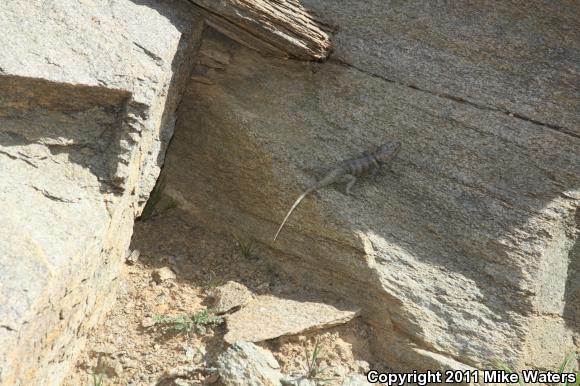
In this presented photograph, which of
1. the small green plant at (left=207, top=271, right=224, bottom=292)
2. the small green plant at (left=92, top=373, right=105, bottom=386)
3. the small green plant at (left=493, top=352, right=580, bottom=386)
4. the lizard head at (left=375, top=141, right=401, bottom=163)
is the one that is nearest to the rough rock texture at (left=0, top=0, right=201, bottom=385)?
the small green plant at (left=92, top=373, right=105, bottom=386)

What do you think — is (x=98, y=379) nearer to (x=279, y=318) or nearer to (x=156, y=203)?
(x=279, y=318)

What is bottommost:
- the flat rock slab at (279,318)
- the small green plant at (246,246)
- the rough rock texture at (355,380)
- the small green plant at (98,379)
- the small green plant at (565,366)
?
the small green plant at (98,379)

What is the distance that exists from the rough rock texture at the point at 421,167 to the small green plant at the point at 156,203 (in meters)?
0.08

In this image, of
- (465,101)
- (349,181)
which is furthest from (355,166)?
(465,101)

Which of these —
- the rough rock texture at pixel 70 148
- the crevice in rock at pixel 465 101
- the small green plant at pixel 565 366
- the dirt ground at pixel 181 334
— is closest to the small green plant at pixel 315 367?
the dirt ground at pixel 181 334

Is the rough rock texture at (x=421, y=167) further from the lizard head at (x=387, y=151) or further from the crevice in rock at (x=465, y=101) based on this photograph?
the lizard head at (x=387, y=151)

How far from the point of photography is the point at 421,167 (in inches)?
235

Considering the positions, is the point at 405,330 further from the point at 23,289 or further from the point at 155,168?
the point at 23,289

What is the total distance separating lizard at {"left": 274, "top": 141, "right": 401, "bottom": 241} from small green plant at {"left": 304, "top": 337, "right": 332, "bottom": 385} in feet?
3.51

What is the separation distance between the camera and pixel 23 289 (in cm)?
401

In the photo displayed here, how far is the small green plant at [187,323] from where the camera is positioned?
210 inches

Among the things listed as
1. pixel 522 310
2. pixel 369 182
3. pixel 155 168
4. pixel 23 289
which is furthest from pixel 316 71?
pixel 23 289

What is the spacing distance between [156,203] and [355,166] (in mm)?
1870

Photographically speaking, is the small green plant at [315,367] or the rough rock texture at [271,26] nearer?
the small green plant at [315,367]
